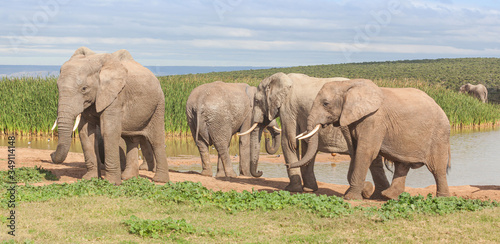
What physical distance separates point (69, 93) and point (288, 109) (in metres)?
4.01

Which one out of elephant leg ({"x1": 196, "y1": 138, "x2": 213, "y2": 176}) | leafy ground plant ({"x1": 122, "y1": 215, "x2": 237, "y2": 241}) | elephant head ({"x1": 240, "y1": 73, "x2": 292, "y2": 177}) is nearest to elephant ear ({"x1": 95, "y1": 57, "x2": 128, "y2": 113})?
elephant head ({"x1": 240, "y1": 73, "x2": 292, "y2": 177})

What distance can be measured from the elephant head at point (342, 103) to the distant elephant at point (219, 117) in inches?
166

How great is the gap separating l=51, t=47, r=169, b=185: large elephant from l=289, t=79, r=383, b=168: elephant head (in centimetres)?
323

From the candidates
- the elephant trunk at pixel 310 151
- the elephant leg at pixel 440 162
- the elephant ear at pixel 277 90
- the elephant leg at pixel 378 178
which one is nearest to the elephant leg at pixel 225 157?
the elephant ear at pixel 277 90

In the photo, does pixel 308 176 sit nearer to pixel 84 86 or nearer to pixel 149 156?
pixel 149 156

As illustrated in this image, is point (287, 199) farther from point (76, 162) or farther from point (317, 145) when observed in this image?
point (76, 162)

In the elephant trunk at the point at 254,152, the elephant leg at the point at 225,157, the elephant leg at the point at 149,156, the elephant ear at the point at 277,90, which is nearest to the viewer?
the elephant ear at the point at 277,90

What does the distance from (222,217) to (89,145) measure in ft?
13.0

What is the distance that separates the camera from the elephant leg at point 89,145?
11.6 meters

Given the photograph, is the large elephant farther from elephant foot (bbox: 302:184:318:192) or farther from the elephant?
elephant foot (bbox: 302:184:318:192)

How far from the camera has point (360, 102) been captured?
1037 centimetres

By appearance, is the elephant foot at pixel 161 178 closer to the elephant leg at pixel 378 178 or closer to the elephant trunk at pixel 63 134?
the elephant trunk at pixel 63 134

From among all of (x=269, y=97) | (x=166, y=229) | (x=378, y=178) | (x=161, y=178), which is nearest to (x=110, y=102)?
(x=161, y=178)

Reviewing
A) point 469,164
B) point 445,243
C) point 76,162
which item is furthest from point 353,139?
point 469,164
